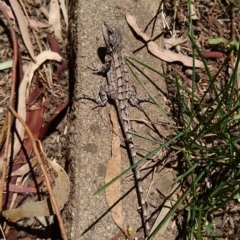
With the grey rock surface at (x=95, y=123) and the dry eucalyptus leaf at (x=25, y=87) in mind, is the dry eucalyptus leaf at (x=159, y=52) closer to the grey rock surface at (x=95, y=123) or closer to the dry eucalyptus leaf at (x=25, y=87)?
the grey rock surface at (x=95, y=123)

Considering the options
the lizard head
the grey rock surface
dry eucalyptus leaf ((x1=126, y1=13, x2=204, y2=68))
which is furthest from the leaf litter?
dry eucalyptus leaf ((x1=126, y1=13, x2=204, y2=68))

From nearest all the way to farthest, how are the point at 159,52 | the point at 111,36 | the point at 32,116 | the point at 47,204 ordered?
the point at 47,204 → the point at 111,36 → the point at 32,116 → the point at 159,52

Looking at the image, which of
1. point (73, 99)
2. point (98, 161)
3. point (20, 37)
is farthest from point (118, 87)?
point (20, 37)

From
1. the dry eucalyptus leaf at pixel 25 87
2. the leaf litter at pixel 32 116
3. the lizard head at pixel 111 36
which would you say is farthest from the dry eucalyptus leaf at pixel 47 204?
Answer: the lizard head at pixel 111 36

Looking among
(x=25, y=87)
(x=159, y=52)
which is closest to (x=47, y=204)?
(x=25, y=87)

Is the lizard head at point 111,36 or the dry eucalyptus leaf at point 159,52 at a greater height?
the lizard head at point 111,36

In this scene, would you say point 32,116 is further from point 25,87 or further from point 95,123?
point 95,123

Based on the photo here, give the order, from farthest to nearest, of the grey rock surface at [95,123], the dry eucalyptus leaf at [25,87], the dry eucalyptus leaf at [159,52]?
the dry eucalyptus leaf at [159,52]
the dry eucalyptus leaf at [25,87]
the grey rock surface at [95,123]

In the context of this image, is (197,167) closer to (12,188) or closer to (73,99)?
(73,99)
